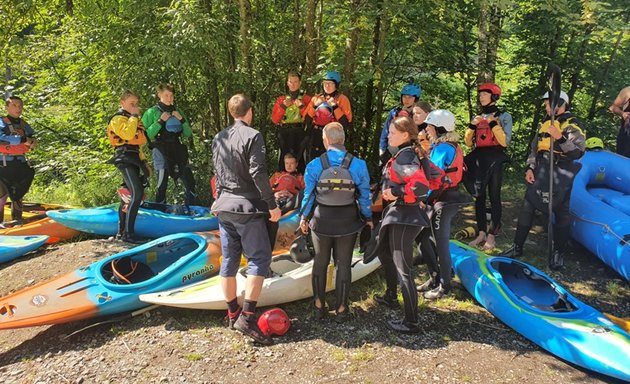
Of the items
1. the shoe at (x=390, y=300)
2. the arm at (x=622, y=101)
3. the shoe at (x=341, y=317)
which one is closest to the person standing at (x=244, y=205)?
the shoe at (x=341, y=317)

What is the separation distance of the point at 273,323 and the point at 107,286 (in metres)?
1.56

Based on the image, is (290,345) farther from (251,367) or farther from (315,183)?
(315,183)

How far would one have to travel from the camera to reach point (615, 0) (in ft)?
23.5

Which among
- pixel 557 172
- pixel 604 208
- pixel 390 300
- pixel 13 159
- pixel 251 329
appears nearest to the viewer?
pixel 251 329

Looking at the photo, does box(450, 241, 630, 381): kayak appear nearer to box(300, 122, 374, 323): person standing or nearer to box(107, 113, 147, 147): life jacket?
box(300, 122, 374, 323): person standing

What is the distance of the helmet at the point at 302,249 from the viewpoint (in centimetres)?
418

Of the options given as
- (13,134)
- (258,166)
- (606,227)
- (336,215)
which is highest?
(13,134)

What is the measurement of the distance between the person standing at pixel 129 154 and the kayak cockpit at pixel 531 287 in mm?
4119

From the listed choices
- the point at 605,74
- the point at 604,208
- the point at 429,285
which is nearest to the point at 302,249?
the point at 429,285

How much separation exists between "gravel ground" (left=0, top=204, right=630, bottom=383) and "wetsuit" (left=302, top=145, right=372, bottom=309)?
62cm

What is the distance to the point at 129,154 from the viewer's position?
5.23 metres

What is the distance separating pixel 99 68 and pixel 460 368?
7.01m

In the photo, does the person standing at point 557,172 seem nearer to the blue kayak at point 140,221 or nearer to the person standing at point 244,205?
the person standing at point 244,205

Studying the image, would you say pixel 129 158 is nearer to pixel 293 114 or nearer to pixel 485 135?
pixel 293 114
